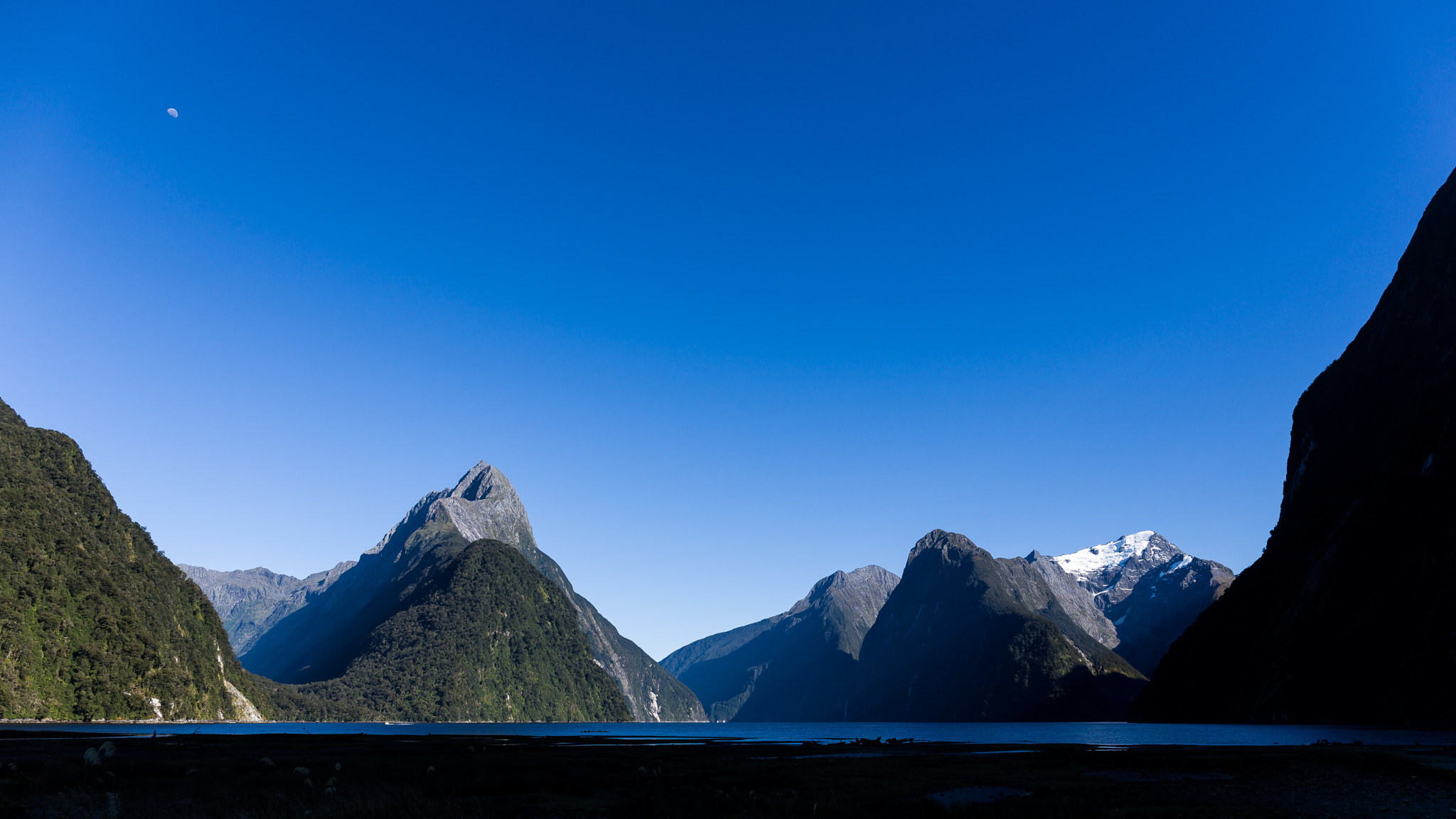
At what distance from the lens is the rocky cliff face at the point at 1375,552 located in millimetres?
127500

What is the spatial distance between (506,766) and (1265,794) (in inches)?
1757

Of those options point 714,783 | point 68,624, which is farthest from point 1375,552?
point 68,624

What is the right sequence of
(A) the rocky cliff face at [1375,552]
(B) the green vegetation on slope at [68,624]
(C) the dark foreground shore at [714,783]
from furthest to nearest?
(B) the green vegetation on slope at [68,624], (A) the rocky cliff face at [1375,552], (C) the dark foreground shore at [714,783]

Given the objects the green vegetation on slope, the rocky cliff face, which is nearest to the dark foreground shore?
the rocky cliff face

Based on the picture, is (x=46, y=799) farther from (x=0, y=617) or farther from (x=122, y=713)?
(x=122, y=713)

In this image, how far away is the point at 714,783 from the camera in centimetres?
4481

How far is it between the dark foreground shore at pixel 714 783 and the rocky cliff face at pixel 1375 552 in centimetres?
8267

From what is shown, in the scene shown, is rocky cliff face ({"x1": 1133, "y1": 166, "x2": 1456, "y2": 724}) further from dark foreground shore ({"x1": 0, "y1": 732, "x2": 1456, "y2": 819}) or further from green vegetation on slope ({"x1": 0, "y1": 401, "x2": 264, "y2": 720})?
green vegetation on slope ({"x1": 0, "y1": 401, "x2": 264, "y2": 720})

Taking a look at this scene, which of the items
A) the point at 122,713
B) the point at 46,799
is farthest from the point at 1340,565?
the point at 122,713

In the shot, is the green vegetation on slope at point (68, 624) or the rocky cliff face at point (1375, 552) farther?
the green vegetation on slope at point (68, 624)

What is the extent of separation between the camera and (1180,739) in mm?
106625

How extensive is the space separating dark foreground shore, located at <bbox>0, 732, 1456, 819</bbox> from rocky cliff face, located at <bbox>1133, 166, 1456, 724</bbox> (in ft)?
271

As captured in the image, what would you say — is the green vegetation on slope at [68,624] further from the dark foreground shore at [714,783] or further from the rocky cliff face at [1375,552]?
the rocky cliff face at [1375,552]

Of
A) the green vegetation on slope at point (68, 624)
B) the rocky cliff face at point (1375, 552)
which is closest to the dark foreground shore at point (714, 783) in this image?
the rocky cliff face at point (1375, 552)
